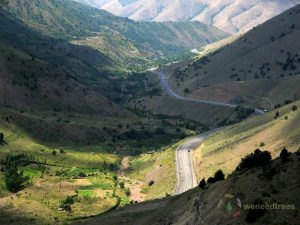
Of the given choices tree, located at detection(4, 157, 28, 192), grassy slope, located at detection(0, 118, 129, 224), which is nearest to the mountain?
grassy slope, located at detection(0, 118, 129, 224)

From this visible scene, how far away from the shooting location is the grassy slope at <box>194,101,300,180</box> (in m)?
102

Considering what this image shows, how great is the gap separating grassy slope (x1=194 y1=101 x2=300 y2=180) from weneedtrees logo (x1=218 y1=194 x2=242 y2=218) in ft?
152

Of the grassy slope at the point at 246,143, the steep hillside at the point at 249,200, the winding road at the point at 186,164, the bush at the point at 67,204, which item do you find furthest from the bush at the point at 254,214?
the bush at the point at 67,204

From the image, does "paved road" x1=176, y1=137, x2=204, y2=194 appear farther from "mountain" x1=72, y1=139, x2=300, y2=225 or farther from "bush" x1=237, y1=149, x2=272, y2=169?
"bush" x1=237, y1=149, x2=272, y2=169

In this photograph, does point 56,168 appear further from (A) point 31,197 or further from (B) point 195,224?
(B) point 195,224

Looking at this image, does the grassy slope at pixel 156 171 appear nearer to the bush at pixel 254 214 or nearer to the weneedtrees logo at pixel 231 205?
the weneedtrees logo at pixel 231 205

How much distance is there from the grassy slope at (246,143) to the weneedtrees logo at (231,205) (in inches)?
1829

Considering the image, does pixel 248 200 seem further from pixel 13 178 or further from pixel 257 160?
pixel 13 178

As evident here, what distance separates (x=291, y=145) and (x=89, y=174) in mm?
60598

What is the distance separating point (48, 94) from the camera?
643ft

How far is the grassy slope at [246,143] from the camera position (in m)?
102

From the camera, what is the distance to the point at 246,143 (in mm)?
117312

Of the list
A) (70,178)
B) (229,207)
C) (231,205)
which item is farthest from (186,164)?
(229,207)

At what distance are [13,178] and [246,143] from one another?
193 ft
